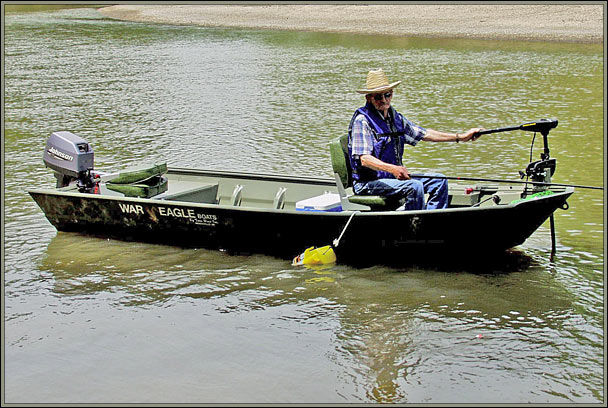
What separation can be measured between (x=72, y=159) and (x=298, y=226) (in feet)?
8.47

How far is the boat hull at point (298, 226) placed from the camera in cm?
679

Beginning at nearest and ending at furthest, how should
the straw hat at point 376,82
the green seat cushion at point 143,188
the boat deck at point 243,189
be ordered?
the straw hat at point 376,82, the green seat cushion at point 143,188, the boat deck at point 243,189

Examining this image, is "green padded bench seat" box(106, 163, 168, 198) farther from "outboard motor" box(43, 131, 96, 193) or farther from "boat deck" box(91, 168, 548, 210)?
"outboard motor" box(43, 131, 96, 193)

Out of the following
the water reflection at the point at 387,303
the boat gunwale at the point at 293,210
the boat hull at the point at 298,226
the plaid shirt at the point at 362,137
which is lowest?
the water reflection at the point at 387,303

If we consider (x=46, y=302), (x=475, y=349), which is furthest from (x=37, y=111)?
(x=475, y=349)

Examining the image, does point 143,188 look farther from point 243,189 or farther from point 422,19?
point 422,19

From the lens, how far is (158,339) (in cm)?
597

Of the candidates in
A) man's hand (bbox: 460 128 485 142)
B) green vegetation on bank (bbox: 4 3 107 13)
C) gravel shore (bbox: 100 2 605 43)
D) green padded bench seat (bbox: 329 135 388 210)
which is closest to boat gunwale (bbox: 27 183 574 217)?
green padded bench seat (bbox: 329 135 388 210)

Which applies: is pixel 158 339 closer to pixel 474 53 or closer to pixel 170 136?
pixel 170 136

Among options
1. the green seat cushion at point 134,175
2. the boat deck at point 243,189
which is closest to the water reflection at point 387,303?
the green seat cushion at point 134,175

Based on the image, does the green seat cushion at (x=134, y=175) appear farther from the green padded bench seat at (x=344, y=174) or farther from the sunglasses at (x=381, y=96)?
the sunglasses at (x=381, y=96)

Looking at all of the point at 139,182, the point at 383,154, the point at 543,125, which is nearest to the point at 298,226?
the point at 383,154

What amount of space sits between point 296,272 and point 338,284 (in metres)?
0.49

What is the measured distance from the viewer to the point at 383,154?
23.4 feet
